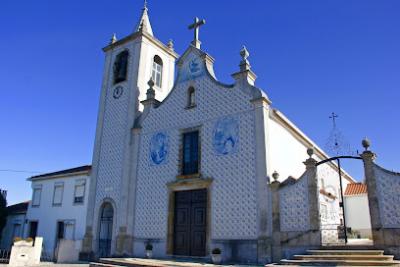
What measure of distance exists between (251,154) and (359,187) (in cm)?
1348

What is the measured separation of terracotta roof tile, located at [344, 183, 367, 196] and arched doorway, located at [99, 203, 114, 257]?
15.6m

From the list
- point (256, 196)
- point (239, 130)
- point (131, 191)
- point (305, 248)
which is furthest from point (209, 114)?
point (305, 248)

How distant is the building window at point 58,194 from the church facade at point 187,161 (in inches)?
181

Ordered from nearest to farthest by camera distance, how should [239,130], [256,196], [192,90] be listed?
1. [256,196]
2. [239,130]
3. [192,90]

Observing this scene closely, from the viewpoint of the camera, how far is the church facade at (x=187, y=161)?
14.2m

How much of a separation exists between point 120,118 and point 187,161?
19.3 ft

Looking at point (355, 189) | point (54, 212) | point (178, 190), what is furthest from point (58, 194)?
point (355, 189)

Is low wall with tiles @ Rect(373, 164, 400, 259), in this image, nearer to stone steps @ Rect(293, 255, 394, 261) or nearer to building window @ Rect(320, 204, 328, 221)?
stone steps @ Rect(293, 255, 394, 261)

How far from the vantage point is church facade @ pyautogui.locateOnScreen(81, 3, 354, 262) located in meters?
14.2

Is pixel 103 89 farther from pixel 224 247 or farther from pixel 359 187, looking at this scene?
pixel 359 187

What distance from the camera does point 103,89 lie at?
22062 millimetres

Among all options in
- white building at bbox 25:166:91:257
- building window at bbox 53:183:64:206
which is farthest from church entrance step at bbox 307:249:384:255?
building window at bbox 53:183:64:206

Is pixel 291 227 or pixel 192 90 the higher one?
pixel 192 90

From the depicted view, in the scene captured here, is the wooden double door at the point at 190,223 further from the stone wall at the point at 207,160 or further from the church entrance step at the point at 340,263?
the church entrance step at the point at 340,263
